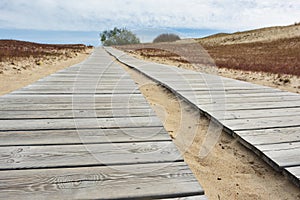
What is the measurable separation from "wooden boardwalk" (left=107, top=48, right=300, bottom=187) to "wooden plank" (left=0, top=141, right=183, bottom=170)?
2.64 feet

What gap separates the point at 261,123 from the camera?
2.61 m

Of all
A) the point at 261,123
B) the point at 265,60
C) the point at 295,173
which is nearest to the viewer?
the point at 295,173

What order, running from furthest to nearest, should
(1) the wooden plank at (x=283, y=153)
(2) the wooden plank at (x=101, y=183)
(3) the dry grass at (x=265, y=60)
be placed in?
(3) the dry grass at (x=265, y=60), (1) the wooden plank at (x=283, y=153), (2) the wooden plank at (x=101, y=183)

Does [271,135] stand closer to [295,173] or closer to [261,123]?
[261,123]

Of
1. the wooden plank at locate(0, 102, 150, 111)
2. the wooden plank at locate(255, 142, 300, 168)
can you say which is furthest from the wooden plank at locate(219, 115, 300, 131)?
the wooden plank at locate(0, 102, 150, 111)

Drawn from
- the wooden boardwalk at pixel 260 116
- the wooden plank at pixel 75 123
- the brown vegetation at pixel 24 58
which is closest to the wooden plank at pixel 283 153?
the wooden boardwalk at pixel 260 116

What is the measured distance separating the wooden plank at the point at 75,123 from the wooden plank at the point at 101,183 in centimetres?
78

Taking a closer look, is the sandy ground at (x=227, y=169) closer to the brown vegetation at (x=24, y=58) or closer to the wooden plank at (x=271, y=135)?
the wooden plank at (x=271, y=135)

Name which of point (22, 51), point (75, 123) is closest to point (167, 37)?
point (75, 123)

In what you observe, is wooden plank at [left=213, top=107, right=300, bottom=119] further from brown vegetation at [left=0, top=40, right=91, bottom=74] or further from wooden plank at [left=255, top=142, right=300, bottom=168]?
brown vegetation at [left=0, top=40, right=91, bottom=74]

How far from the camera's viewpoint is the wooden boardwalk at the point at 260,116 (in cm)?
191

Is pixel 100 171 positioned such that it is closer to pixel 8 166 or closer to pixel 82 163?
pixel 82 163

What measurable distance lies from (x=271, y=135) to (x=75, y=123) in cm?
194

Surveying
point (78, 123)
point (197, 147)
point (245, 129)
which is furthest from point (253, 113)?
point (78, 123)
